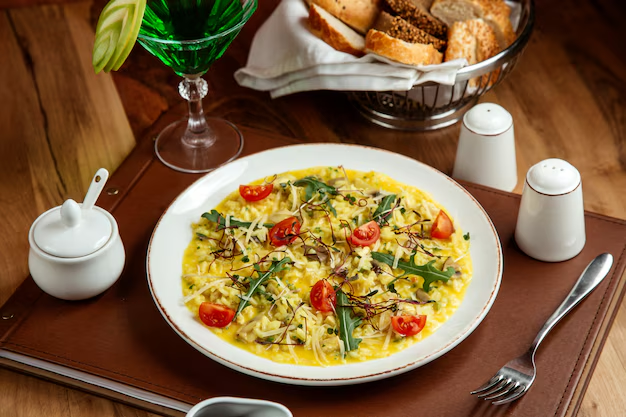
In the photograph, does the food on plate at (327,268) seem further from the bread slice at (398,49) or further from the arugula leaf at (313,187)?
the bread slice at (398,49)

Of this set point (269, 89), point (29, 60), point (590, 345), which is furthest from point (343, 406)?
point (29, 60)

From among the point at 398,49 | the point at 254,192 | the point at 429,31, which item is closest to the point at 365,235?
the point at 254,192

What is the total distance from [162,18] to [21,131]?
0.73m

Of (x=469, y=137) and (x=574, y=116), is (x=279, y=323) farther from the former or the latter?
(x=574, y=116)

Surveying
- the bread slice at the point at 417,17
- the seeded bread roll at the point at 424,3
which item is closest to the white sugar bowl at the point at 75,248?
the bread slice at the point at 417,17

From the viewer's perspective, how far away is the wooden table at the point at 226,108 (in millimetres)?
2637

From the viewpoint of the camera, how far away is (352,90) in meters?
2.65

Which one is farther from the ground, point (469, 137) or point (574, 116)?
point (469, 137)

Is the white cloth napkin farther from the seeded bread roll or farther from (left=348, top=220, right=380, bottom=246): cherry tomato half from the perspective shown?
(left=348, top=220, right=380, bottom=246): cherry tomato half

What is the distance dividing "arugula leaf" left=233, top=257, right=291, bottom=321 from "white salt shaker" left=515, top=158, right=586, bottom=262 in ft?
2.21

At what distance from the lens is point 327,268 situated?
210 centimetres

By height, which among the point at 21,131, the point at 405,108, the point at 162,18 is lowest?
the point at 21,131

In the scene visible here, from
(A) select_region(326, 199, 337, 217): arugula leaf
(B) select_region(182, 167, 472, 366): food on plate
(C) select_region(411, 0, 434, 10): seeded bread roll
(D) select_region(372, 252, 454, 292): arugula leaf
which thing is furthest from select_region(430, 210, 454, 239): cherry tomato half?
(C) select_region(411, 0, 434, 10): seeded bread roll

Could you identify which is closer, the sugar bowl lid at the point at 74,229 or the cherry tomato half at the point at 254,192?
the sugar bowl lid at the point at 74,229
